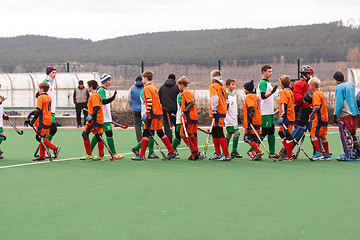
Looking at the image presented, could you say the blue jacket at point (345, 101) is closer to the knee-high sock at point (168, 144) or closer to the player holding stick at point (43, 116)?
the knee-high sock at point (168, 144)

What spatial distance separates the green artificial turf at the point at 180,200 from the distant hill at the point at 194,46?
103531mm

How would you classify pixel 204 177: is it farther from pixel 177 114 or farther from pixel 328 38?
pixel 328 38

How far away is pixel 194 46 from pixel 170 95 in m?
128

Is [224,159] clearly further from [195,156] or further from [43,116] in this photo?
[43,116]

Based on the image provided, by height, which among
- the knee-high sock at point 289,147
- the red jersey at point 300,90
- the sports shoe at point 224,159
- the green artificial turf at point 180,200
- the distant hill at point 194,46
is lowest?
the sports shoe at point 224,159

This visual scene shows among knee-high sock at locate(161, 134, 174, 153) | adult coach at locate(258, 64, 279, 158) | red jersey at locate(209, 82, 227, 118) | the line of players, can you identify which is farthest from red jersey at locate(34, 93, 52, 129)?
adult coach at locate(258, 64, 279, 158)

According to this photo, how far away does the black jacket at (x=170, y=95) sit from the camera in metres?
14.9

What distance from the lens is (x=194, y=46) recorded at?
141750 millimetres

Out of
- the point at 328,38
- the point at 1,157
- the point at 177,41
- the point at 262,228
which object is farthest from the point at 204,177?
the point at 177,41

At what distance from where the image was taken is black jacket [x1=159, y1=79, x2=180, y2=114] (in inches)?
587

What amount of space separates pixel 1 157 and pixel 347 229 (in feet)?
29.7

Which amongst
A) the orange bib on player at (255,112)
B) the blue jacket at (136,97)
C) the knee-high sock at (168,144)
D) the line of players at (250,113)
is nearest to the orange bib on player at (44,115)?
the line of players at (250,113)

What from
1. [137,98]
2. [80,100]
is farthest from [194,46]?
[137,98]

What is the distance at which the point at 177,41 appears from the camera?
15200cm
